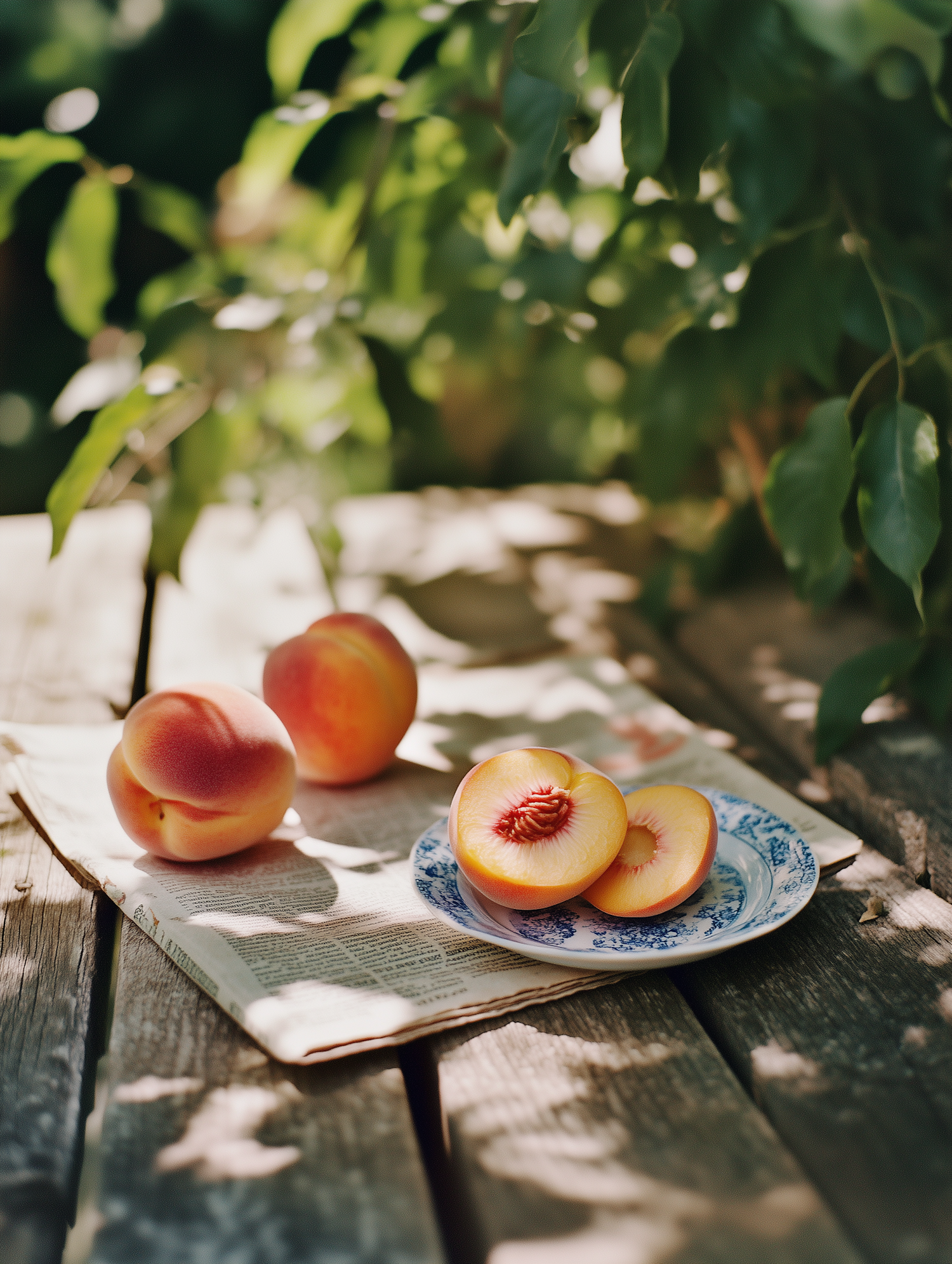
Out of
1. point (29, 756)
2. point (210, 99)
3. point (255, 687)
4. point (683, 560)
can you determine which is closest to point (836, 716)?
point (683, 560)

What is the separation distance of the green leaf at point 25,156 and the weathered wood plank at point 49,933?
19.6 inches

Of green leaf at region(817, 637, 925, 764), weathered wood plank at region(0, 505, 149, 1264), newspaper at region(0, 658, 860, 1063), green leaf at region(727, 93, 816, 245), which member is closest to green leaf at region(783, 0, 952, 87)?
green leaf at region(727, 93, 816, 245)

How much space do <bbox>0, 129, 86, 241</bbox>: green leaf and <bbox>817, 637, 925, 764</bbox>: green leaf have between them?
1.03 metres

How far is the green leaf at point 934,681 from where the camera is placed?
3.04 ft

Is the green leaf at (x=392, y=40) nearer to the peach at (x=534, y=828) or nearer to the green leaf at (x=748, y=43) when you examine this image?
the green leaf at (x=748, y=43)

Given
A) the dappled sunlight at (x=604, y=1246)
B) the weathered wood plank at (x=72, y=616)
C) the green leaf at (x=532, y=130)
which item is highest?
the green leaf at (x=532, y=130)

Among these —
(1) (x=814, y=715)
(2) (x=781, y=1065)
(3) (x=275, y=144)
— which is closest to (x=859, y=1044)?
(2) (x=781, y=1065)

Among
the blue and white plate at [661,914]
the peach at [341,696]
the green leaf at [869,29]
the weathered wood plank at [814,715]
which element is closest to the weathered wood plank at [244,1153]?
the blue and white plate at [661,914]

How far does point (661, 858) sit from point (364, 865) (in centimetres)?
25

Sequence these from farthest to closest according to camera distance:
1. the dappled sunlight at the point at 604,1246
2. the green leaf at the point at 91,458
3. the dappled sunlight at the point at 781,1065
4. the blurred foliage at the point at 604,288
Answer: the green leaf at the point at 91,458, the blurred foliage at the point at 604,288, the dappled sunlight at the point at 781,1065, the dappled sunlight at the point at 604,1246

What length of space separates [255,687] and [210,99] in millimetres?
2622

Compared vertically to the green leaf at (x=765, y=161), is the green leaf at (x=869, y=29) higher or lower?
higher

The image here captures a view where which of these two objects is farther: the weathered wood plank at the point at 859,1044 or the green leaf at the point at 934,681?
the green leaf at the point at 934,681

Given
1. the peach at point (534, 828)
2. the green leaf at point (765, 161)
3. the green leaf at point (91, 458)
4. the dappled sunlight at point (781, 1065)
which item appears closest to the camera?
the dappled sunlight at point (781, 1065)
